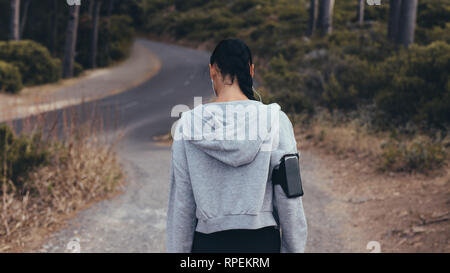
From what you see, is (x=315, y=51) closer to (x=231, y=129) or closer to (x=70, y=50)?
(x=231, y=129)

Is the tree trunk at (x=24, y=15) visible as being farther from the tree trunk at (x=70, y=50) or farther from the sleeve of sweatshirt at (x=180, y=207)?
the sleeve of sweatshirt at (x=180, y=207)

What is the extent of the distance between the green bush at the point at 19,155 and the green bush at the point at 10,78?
48.8 feet

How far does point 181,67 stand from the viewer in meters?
32.1

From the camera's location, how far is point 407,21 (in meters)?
15.3

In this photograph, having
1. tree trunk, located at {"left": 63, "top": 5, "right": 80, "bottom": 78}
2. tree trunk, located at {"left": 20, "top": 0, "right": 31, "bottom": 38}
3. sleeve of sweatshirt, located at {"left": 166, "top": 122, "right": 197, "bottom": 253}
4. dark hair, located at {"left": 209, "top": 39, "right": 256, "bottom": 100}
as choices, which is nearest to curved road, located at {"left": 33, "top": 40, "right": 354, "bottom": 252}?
dark hair, located at {"left": 209, "top": 39, "right": 256, "bottom": 100}

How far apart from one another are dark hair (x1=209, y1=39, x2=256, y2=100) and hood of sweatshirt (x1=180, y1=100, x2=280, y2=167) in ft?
0.34

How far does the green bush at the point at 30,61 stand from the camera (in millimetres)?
23219

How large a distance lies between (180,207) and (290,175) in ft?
1.84

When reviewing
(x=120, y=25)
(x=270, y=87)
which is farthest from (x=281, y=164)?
(x=120, y=25)

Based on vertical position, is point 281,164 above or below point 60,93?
above

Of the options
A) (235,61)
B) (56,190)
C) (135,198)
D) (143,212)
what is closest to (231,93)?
(235,61)

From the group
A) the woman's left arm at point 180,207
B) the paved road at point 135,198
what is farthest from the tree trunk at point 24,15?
the woman's left arm at point 180,207

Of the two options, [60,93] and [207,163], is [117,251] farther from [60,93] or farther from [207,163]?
[60,93]
